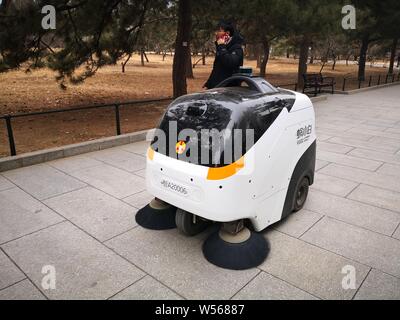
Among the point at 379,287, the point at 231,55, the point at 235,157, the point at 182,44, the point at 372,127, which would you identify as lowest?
the point at 379,287

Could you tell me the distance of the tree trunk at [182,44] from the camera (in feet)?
36.1

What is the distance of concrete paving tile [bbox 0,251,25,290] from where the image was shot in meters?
3.12

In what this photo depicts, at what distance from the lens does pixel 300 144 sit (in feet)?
13.1

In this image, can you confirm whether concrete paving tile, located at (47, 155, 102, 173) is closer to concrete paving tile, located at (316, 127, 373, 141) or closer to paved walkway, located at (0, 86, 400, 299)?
paved walkway, located at (0, 86, 400, 299)

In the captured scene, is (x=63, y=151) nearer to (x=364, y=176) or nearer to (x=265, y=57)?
(x=364, y=176)

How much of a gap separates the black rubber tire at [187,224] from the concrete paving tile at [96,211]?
2.26 ft

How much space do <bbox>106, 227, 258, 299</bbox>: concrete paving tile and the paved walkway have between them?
0.01m

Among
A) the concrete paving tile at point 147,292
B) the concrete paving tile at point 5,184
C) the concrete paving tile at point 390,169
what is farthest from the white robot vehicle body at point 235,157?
the concrete paving tile at point 390,169

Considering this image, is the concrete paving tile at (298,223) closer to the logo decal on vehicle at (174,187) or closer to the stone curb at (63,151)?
the logo decal on vehicle at (174,187)

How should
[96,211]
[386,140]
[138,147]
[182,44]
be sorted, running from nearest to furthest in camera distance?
[96,211] < [138,147] < [386,140] < [182,44]

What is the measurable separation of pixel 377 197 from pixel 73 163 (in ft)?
16.8

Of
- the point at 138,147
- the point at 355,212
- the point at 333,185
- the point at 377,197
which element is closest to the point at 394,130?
the point at 333,185

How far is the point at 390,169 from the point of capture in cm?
625
